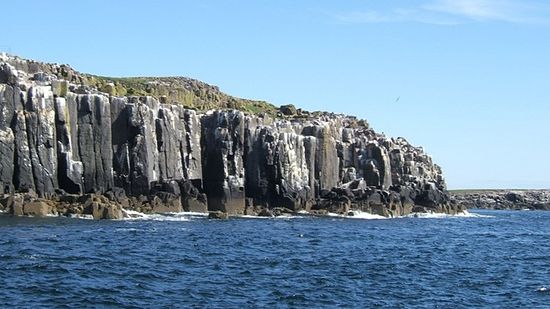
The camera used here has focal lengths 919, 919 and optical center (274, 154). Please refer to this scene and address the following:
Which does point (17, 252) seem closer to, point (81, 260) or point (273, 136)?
point (81, 260)

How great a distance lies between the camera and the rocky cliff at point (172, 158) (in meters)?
83.1

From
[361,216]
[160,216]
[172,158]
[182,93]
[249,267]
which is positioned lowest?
[249,267]

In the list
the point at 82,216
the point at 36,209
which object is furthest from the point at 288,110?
the point at 36,209

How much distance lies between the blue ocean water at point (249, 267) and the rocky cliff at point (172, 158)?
36.1 feet

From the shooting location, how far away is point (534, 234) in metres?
96.9

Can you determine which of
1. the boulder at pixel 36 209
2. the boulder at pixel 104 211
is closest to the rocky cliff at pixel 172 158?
the boulder at pixel 104 211

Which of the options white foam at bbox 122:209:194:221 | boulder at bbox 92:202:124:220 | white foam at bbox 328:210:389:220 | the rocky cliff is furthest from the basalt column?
boulder at bbox 92:202:124:220

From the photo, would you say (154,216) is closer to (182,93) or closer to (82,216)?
(82,216)

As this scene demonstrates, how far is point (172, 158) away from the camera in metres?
101

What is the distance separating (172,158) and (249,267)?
5241 cm

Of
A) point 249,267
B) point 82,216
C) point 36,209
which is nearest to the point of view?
point 249,267

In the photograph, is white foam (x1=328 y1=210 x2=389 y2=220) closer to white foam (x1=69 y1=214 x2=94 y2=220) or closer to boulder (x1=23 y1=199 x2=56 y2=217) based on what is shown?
white foam (x1=69 y1=214 x2=94 y2=220)

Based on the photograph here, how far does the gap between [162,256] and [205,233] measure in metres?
18.9

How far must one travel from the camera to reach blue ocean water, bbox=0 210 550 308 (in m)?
38.9
